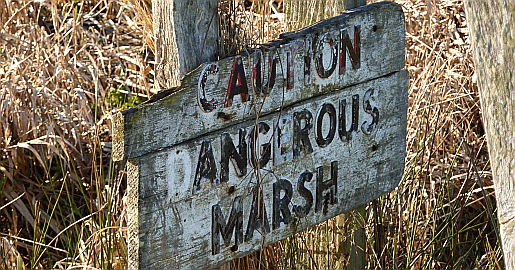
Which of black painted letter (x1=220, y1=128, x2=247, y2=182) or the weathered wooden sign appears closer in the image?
the weathered wooden sign

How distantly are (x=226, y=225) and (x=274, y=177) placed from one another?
0.20m

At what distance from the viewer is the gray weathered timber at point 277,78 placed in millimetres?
1437

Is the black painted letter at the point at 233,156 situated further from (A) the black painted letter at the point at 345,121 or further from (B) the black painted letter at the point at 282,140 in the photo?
(A) the black painted letter at the point at 345,121

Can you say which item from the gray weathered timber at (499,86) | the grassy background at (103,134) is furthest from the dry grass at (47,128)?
the gray weathered timber at (499,86)

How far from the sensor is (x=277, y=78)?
1699 mm

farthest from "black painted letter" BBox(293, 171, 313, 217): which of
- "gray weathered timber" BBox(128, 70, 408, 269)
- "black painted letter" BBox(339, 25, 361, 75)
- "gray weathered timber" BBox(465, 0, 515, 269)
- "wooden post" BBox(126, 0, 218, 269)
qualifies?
"gray weathered timber" BBox(465, 0, 515, 269)

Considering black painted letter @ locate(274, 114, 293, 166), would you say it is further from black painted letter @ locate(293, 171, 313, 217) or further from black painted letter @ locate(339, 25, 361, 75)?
black painted letter @ locate(339, 25, 361, 75)

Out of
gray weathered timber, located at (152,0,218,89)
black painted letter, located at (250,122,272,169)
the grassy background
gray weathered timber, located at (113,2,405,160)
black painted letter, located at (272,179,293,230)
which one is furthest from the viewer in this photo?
the grassy background

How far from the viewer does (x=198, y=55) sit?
1.60m

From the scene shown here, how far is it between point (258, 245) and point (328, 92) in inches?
19.5

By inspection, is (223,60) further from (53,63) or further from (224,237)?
(53,63)

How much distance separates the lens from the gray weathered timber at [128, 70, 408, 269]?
→ 150 cm

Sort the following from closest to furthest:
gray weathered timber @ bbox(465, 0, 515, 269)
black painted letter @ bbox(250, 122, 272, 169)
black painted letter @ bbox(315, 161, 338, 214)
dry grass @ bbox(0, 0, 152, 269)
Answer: gray weathered timber @ bbox(465, 0, 515, 269), black painted letter @ bbox(250, 122, 272, 169), black painted letter @ bbox(315, 161, 338, 214), dry grass @ bbox(0, 0, 152, 269)

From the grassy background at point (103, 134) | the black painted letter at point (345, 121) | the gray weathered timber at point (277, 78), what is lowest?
the grassy background at point (103, 134)
